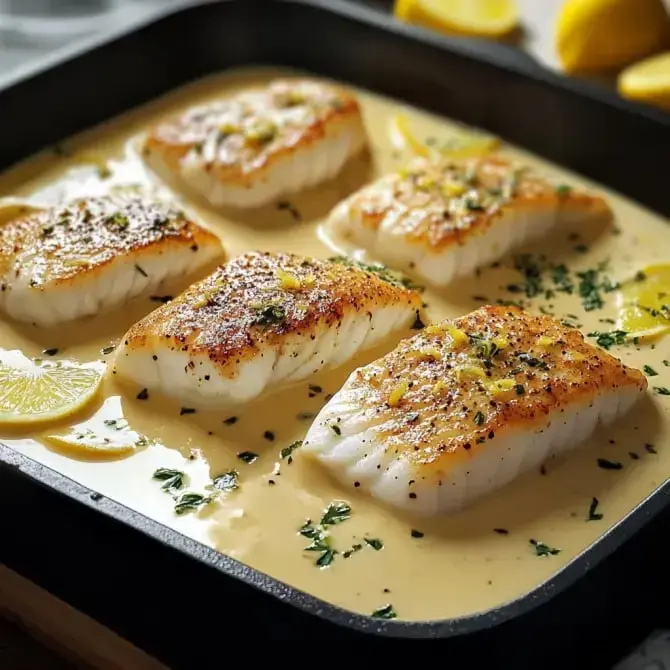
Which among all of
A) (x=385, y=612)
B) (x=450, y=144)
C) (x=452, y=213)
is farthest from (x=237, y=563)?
(x=450, y=144)

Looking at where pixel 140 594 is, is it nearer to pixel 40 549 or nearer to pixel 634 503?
pixel 40 549

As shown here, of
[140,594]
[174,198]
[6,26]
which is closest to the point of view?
[140,594]

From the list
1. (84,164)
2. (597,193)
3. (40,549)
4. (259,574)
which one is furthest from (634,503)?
(84,164)

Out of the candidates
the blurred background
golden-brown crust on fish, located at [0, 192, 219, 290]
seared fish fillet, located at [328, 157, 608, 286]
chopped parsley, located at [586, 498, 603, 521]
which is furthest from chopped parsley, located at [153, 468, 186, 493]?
the blurred background

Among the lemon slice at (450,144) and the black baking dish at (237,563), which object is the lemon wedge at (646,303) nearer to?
the black baking dish at (237,563)

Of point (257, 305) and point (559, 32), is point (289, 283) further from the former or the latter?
point (559, 32)

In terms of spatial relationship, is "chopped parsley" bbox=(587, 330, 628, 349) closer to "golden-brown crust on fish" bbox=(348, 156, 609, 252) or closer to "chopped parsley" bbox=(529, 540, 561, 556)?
"golden-brown crust on fish" bbox=(348, 156, 609, 252)
